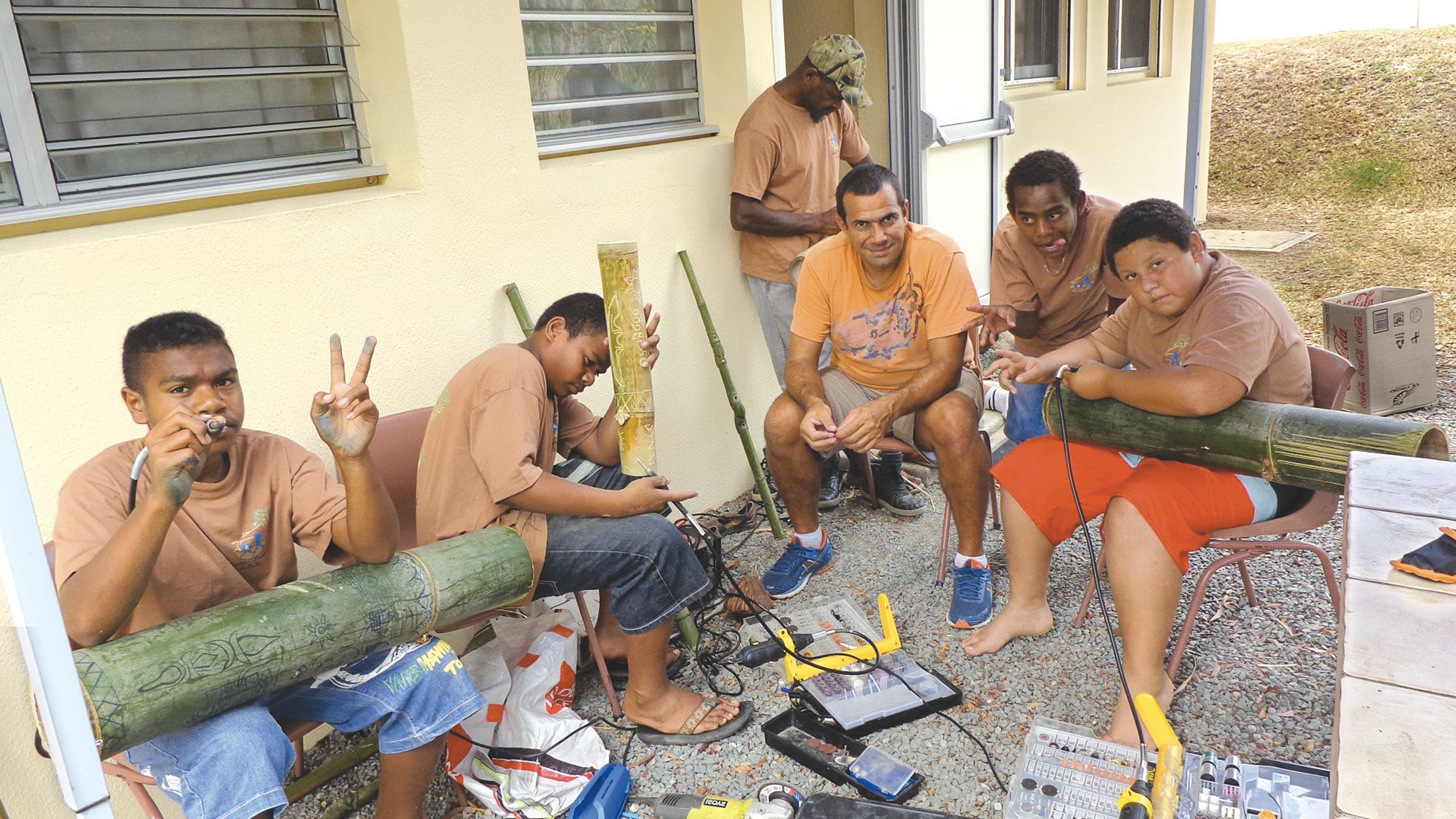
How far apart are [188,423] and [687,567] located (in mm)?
1271

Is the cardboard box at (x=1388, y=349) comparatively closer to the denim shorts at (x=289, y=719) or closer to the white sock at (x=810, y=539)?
the white sock at (x=810, y=539)

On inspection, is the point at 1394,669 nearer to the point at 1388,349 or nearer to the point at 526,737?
the point at 526,737

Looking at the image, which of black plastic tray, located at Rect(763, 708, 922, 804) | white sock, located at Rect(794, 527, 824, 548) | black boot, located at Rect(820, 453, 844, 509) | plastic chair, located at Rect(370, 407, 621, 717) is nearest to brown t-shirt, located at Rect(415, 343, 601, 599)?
plastic chair, located at Rect(370, 407, 621, 717)

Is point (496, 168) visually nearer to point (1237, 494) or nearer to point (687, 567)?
point (687, 567)

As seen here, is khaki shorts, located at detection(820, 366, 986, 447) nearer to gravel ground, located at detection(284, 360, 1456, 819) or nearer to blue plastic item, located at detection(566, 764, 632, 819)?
gravel ground, located at detection(284, 360, 1456, 819)

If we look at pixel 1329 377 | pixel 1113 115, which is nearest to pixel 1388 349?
pixel 1329 377

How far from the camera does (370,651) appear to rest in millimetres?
2012

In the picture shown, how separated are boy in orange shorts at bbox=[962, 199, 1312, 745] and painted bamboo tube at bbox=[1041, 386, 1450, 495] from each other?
4 centimetres

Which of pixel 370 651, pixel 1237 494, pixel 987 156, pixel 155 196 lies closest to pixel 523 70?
pixel 155 196

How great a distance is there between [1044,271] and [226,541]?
267 centimetres

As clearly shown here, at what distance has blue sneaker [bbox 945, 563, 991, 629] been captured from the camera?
3059 mm

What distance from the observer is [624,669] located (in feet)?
9.55

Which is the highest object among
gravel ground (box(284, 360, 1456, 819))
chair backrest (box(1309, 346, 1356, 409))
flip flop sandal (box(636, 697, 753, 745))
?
chair backrest (box(1309, 346, 1356, 409))

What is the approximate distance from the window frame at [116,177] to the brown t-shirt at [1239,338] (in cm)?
229
